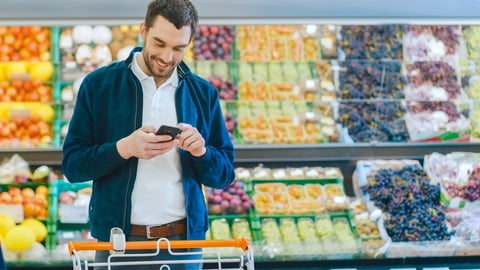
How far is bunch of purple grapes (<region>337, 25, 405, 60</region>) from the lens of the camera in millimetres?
5203

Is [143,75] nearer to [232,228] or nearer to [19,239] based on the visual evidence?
[19,239]

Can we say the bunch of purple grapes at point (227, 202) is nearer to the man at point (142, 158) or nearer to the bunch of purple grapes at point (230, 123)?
the bunch of purple grapes at point (230, 123)

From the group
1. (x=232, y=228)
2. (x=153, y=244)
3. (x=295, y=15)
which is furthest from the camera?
(x=232, y=228)

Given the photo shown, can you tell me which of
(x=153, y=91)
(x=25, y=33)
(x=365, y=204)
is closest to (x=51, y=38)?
(x=25, y=33)

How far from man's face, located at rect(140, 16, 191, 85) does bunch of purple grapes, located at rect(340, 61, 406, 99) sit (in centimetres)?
302

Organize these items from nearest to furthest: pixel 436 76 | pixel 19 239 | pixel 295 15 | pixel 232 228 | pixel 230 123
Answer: pixel 295 15 < pixel 19 239 < pixel 232 228 < pixel 230 123 < pixel 436 76

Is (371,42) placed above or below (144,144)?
above

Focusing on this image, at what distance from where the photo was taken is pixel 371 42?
207 inches

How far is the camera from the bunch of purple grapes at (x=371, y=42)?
5.20m

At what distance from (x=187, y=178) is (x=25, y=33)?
310 cm

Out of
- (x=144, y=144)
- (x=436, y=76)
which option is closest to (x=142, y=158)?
(x=144, y=144)

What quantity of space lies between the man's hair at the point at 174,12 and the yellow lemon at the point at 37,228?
231cm

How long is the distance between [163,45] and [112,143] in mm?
360

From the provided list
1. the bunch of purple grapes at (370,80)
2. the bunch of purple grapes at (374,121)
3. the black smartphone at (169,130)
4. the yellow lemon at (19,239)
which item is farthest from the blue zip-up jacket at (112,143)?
the bunch of purple grapes at (370,80)
